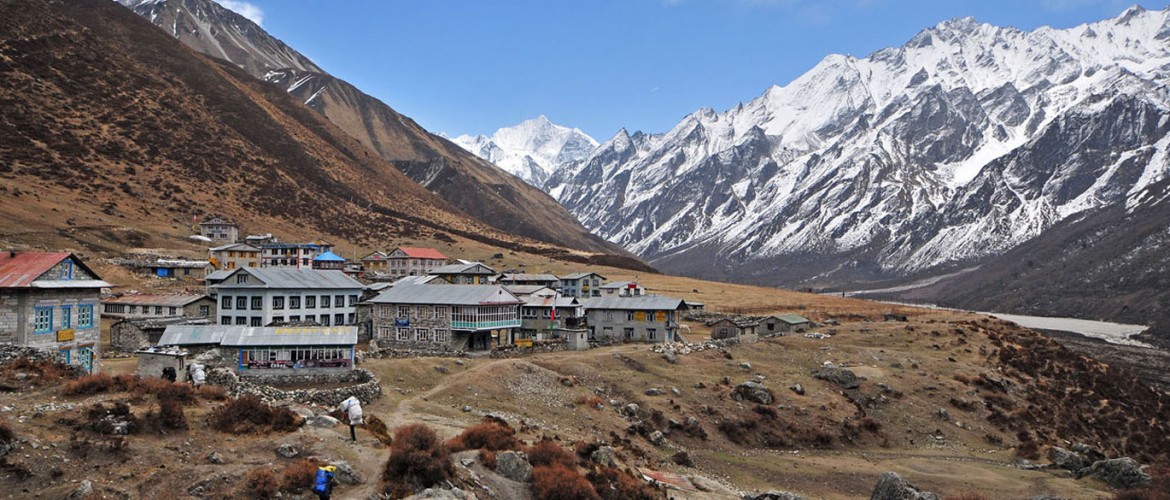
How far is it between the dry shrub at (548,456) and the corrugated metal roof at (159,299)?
47168 mm

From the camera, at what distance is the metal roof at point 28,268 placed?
35.9 m

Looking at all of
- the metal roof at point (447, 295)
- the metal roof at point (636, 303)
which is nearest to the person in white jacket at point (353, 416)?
the metal roof at point (447, 295)

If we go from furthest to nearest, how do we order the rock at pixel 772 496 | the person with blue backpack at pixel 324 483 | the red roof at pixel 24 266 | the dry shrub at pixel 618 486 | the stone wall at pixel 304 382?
the stone wall at pixel 304 382 → the rock at pixel 772 496 → the red roof at pixel 24 266 → the dry shrub at pixel 618 486 → the person with blue backpack at pixel 324 483

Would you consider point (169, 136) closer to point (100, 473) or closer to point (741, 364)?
point (741, 364)

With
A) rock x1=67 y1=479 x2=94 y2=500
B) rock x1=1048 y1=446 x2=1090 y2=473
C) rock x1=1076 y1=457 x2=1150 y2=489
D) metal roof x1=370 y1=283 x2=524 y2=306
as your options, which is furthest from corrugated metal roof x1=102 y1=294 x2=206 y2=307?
rock x1=1076 y1=457 x2=1150 y2=489

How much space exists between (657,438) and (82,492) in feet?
106

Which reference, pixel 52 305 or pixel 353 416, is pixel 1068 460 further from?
pixel 52 305

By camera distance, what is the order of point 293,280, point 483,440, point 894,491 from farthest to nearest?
point 293,280, point 894,491, point 483,440

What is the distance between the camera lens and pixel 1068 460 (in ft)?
175

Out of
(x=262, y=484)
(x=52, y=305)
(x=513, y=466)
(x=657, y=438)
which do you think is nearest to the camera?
(x=262, y=484)

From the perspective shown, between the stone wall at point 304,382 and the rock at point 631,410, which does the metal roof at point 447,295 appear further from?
the stone wall at point 304,382

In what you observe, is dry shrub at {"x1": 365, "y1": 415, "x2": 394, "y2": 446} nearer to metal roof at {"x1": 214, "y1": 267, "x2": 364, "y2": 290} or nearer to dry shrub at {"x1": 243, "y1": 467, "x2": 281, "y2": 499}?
dry shrub at {"x1": 243, "y1": 467, "x2": 281, "y2": 499}

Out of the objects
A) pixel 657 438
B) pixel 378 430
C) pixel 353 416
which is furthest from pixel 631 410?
pixel 353 416

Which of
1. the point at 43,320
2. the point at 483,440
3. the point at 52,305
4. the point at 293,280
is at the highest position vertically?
the point at 293,280
